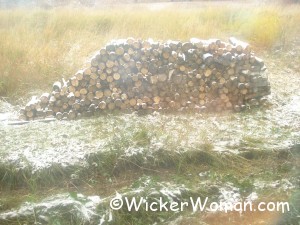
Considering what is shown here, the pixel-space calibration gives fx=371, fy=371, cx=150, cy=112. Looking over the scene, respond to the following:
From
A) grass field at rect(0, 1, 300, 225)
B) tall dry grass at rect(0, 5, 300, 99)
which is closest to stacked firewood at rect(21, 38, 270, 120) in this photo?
grass field at rect(0, 1, 300, 225)

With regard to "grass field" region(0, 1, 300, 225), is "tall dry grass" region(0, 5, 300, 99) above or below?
above

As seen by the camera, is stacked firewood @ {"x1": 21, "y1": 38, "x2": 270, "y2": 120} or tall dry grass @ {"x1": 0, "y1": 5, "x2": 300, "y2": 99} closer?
stacked firewood @ {"x1": 21, "y1": 38, "x2": 270, "y2": 120}

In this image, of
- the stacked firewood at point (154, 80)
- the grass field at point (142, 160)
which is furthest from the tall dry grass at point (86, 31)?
the stacked firewood at point (154, 80)

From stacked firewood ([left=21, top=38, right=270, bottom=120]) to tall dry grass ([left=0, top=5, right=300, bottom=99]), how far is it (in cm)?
156

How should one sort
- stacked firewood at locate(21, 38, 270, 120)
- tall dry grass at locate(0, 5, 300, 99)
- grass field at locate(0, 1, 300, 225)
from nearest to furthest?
grass field at locate(0, 1, 300, 225), stacked firewood at locate(21, 38, 270, 120), tall dry grass at locate(0, 5, 300, 99)

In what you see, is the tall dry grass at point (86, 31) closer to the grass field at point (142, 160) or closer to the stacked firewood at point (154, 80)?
the grass field at point (142, 160)

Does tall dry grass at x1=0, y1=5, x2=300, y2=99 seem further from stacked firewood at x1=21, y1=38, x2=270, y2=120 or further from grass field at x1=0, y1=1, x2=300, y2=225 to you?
stacked firewood at x1=21, y1=38, x2=270, y2=120

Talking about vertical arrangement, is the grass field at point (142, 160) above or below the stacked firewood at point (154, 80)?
below

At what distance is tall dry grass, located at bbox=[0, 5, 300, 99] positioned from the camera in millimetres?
7855

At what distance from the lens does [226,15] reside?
37.9 ft

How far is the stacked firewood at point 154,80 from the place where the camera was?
623 cm

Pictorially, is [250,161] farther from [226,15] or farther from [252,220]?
[226,15]

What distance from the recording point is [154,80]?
20.6 feet

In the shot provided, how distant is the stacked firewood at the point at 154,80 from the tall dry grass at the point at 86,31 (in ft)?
5.13
